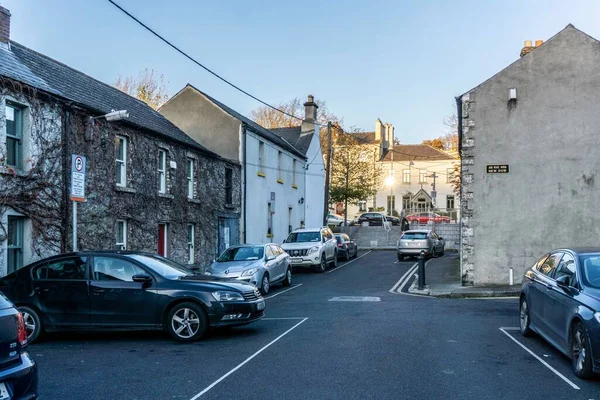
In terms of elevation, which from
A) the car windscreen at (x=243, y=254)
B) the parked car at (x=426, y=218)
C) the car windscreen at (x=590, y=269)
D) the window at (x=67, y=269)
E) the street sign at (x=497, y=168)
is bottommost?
the car windscreen at (x=243, y=254)

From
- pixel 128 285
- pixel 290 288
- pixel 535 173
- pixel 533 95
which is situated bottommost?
pixel 290 288

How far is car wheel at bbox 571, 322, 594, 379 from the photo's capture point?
707cm

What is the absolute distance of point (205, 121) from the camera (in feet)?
98.5

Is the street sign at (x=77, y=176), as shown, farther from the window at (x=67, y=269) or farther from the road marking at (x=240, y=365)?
the road marking at (x=240, y=365)

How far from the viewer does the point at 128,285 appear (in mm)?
10086

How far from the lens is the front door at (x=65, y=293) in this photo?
10.1 meters

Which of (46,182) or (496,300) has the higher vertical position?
(46,182)

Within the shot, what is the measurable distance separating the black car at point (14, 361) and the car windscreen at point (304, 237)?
21.9m

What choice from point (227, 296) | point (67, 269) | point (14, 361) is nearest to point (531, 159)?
point (227, 296)

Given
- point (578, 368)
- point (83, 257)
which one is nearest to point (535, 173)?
point (578, 368)

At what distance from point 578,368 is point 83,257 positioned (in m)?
7.72

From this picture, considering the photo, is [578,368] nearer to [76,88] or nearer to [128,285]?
[128,285]

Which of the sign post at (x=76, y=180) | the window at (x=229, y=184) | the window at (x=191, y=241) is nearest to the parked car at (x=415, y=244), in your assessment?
the window at (x=229, y=184)

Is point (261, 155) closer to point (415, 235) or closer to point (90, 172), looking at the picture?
point (415, 235)
